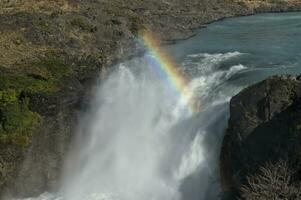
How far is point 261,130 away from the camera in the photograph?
23.4m

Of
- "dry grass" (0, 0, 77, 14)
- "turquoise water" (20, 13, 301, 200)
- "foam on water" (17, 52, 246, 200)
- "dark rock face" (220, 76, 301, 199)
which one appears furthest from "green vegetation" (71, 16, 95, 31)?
"dark rock face" (220, 76, 301, 199)

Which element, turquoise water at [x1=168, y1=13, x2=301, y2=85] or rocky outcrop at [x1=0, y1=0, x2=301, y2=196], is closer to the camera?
rocky outcrop at [x1=0, y1=0, x2=301, y2=196]

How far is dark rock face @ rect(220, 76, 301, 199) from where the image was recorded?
22453mm

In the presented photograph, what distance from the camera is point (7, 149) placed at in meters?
30.4

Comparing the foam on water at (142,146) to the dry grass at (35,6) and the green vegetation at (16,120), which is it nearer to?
the green vegetation at (16,120)

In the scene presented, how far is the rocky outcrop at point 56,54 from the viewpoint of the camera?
3045 centimetres

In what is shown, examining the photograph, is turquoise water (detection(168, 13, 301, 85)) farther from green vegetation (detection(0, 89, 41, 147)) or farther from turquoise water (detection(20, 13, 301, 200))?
green vegetation (detection(0, 89, 41, 147))

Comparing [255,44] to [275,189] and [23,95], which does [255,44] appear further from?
[275,189]

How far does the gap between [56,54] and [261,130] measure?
84.3ft

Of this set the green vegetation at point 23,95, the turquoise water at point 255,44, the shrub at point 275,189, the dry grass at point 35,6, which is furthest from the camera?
the dry grass at point 35,6

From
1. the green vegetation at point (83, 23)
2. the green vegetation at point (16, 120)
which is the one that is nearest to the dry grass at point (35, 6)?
the green vegetation at point (83, 23)

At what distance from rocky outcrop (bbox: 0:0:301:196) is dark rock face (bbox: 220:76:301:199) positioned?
10179 mm

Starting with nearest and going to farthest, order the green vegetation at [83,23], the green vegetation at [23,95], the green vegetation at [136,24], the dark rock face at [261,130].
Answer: the dark rock face at [261,130], the green vegetation at [23,95], the green vegetation at [83,23], the green vegetation at [136,24]

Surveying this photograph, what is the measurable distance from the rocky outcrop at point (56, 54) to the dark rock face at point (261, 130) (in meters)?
Result: 10.2
